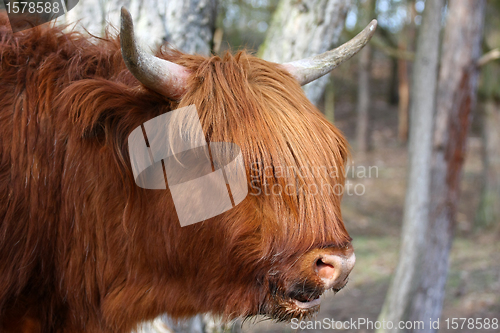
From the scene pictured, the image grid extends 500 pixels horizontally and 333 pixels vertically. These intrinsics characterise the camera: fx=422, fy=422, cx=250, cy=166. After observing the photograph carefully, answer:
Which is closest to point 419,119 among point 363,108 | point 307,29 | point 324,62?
point 307,29

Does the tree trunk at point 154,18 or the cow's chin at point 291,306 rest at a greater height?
the tree trunk at point 154,18

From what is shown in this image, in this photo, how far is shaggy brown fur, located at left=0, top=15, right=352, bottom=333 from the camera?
1937mm

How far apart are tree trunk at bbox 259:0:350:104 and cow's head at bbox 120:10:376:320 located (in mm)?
1376

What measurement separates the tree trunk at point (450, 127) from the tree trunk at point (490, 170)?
20.6 feet

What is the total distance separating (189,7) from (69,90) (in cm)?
159

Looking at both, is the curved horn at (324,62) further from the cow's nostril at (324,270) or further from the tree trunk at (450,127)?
the tree trunk at (450,127)

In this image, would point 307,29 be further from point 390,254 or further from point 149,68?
point 390,254

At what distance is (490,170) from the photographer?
35.6ft

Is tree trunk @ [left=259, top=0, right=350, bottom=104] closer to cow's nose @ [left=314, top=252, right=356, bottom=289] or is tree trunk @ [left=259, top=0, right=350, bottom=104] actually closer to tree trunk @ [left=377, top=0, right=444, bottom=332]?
tree trunk @ [left=377, top=0, right=444, bottom=332]

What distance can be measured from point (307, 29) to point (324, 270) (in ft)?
7.29

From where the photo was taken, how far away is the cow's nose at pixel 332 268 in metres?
1.87

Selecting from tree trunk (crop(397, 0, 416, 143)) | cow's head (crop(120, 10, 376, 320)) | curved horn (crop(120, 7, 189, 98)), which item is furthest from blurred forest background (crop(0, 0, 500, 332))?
tree trunk (crop(397, 0, 416, 143))

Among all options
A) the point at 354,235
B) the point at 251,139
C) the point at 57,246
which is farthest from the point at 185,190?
the point at 354,235

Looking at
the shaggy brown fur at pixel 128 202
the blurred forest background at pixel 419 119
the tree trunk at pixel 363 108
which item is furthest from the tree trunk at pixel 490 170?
the shaggy brown fur at pixel 128 202
